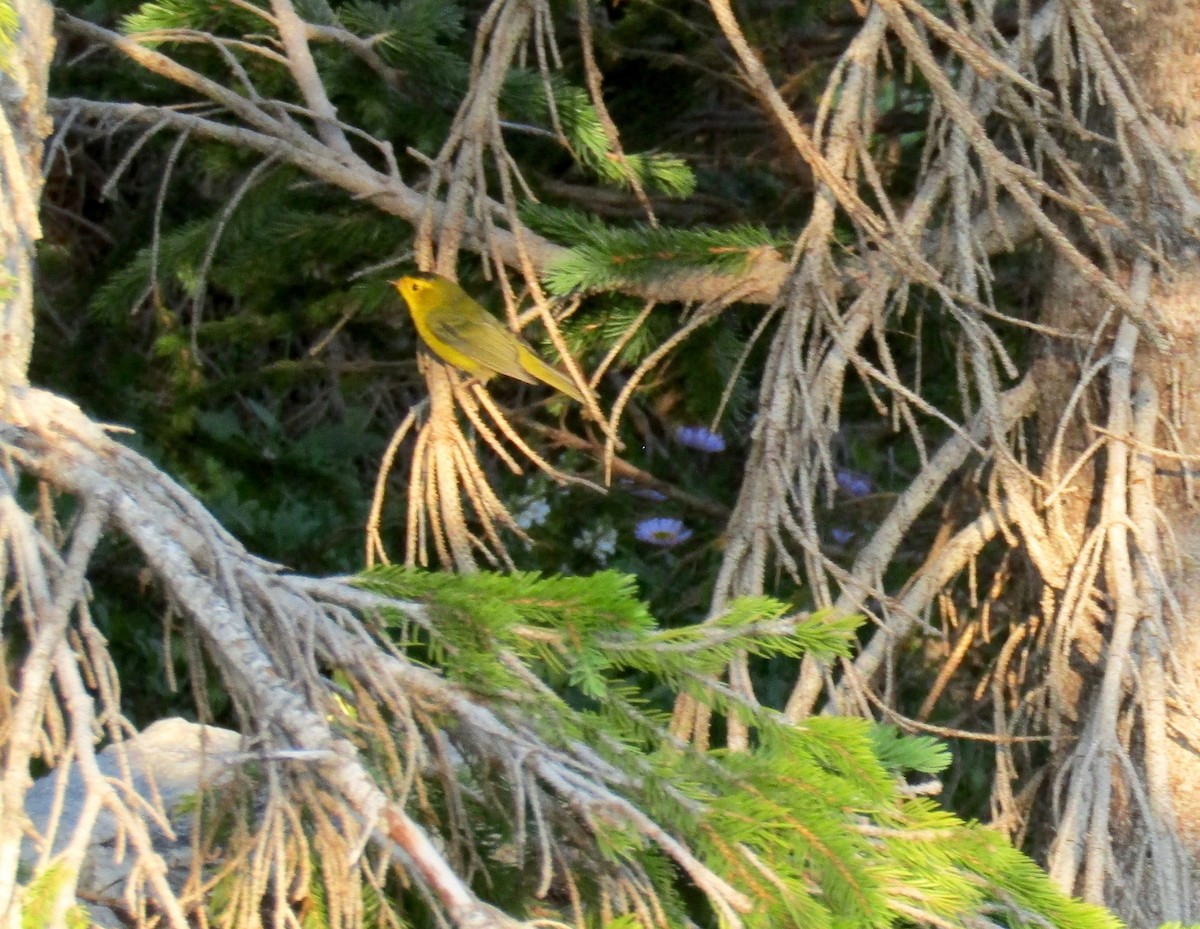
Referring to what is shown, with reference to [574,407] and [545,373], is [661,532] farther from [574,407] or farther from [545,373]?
[545,373]

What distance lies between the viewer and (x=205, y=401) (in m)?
4.88

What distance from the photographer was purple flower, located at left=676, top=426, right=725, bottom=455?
503 centimetres

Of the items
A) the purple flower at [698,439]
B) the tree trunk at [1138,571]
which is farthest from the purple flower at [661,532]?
the tree trunk at [1138,571]

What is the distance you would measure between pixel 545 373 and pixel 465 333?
0.53m

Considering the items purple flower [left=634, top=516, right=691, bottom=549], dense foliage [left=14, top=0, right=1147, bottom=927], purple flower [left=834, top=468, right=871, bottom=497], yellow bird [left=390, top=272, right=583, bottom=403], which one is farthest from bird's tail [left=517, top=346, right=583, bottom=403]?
purple flower [left=834, top=468, right=871, bottom=497]

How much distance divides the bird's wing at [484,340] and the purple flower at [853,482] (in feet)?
4.21

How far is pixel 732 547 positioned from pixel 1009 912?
114cm

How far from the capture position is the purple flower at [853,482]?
5.10 meters

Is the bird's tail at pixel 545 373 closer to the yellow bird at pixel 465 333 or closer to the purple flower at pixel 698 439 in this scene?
the yellow bird at pixel 465 333

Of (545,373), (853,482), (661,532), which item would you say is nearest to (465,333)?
Result: (545,373)

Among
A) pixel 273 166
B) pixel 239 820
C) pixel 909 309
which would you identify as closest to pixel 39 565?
pixel 239 820

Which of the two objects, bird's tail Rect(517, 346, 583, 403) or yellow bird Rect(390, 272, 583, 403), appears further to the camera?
bird's tail Rect(517, 346, 583, 403)

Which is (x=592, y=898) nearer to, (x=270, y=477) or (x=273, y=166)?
(x=273, y=166)

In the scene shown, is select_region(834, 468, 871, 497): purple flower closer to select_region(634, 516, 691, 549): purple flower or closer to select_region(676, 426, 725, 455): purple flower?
select_region(676, 426, 725, 455): purple flower
